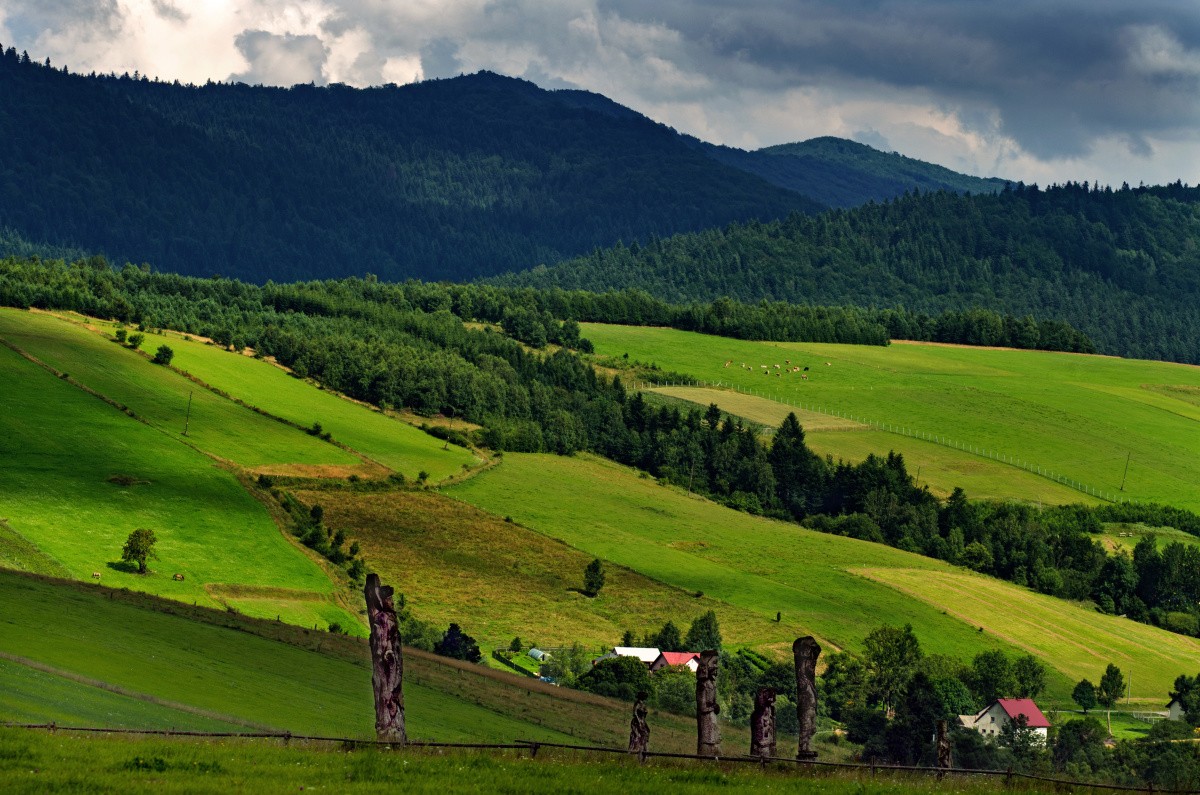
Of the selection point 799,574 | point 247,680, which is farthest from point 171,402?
point 247,680

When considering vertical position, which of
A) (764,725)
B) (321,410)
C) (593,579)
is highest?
(764,725)

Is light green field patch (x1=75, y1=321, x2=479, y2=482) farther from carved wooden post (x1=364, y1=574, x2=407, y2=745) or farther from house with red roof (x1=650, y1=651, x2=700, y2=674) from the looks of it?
carved wooden post (x1=364, y1=574, x2=407, y2=745)

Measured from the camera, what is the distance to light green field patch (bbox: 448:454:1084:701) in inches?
4833

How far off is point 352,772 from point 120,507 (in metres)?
87.6

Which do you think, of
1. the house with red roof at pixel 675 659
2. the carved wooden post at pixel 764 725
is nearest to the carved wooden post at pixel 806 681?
the carved wooden post at pixel 764 725

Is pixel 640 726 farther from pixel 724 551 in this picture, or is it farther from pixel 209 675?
pixel 724 551

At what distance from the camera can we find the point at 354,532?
12812 centimetres

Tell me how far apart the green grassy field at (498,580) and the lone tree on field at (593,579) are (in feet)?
2.46

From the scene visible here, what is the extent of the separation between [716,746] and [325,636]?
4438 cm

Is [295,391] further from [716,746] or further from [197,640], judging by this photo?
[716,746]

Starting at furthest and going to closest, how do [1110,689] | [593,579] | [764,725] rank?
[593,579] < [1110,689] < [764,725]

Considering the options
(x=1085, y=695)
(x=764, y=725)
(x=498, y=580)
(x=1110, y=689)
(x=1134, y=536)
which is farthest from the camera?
(x=1134, y=536)

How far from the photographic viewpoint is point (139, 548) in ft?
327

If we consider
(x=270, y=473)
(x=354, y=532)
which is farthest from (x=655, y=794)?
(x=270, y=473)
